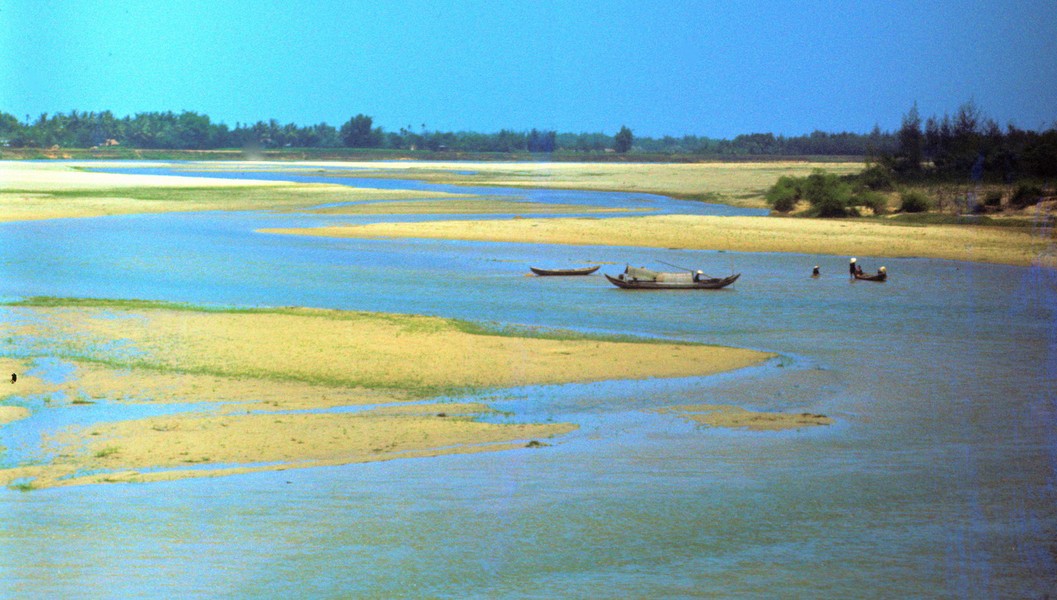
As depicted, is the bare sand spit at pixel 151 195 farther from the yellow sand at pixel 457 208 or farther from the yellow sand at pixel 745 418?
the yellow sand at pixel 745 418

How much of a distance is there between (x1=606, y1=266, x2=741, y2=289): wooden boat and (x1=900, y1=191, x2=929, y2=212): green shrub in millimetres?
25572

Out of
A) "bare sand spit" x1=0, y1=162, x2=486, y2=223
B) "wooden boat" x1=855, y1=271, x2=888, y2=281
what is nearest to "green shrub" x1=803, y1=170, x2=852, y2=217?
"bare sand spit" x1=0, y1=162, x2=486, y2=223

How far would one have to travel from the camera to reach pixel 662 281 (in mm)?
29109

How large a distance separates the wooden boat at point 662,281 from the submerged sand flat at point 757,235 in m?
11.1

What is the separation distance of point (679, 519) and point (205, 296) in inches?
684

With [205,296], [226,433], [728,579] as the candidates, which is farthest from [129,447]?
[205,296]

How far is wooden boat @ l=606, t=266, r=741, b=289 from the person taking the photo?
28903mm

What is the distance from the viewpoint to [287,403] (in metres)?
16.0

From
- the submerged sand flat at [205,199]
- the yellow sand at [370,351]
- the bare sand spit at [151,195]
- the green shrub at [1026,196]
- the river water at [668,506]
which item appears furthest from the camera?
the submerged sand flat at [205,199]

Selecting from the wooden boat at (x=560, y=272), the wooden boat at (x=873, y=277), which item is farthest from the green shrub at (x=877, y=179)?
the wooden boat at (x=560, y=272)

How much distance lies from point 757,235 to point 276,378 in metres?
28.4

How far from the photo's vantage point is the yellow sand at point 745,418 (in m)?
15.8

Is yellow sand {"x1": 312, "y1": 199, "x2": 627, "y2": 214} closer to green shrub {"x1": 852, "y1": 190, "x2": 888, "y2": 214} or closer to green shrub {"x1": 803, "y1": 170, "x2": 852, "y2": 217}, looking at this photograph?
green shrub {"x1": 803, "y1": 170, "x2": 852, "y2": 217}

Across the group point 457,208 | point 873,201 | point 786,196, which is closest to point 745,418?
point 873,201
